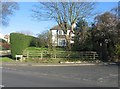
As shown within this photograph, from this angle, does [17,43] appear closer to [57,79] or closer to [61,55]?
[61,55]

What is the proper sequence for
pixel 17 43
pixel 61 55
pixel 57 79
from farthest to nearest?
Answer: pixel 61 55 < pixel 17 43 < pixel 57 79

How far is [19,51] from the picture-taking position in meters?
39.5

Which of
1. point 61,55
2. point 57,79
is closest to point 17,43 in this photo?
→ point 61,55

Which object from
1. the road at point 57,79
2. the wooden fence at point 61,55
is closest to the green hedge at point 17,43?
the wooden fence at point 61,55

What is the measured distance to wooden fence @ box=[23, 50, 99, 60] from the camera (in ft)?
131

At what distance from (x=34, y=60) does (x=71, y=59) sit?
531cm

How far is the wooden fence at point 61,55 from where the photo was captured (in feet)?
131

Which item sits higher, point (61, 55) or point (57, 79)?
point (61, 55)

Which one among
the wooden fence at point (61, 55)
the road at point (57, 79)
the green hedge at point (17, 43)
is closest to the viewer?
the road at point (57, 79)

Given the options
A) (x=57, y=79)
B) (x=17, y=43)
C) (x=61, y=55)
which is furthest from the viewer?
(x=61, y=55)

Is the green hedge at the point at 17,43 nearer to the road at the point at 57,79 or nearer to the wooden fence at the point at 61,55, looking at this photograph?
the wooden fence at the point at 61,55

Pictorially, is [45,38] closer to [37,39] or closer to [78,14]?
[37,39]

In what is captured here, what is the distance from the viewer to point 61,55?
41.1 metres

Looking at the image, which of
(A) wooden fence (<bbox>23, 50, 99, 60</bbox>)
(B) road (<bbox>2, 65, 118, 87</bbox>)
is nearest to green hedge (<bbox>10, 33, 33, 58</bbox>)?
(A) wooden fence (<bbox>23, 50, 99, 60</bbox>)
